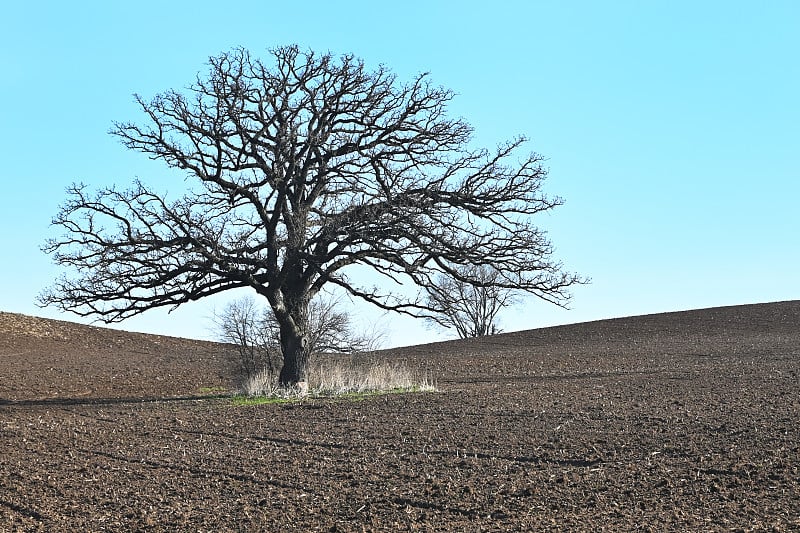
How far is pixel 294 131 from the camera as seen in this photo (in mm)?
19688

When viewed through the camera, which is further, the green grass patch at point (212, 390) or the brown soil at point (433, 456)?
the green grass patch at point (212, 390)

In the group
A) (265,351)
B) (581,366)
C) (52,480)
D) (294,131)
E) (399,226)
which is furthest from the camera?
(581,366)

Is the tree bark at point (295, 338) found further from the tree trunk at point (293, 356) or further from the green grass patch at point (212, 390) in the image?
the green grass patch at point (212, 390)

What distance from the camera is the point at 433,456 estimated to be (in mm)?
11039

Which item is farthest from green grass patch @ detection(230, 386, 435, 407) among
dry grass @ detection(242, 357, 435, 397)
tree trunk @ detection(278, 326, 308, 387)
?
tree trunk @ detection(278, 326, 308, 387)

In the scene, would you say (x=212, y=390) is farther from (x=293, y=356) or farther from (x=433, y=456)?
(x=433, y=456)

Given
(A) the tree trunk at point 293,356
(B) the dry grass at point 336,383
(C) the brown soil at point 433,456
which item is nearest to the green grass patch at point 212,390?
(C) the brown soil at point 433,456

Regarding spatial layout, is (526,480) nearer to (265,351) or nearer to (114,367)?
(265,351)

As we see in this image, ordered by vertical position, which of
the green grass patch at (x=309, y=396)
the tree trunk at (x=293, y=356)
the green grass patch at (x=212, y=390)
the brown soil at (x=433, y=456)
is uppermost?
the tree trunk at (x=293, y=356)

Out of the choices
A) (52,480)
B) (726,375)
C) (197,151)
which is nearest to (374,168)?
(197,151)

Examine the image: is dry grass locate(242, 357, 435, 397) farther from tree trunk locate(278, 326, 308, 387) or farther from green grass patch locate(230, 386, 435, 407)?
tree trunk locate(278, 326, 308, 387)

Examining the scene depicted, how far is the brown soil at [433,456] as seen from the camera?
8.33 m

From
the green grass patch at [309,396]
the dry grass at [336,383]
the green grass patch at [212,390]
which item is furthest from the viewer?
the green grass patch at [212,390]

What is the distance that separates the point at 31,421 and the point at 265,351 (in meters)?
6.55
